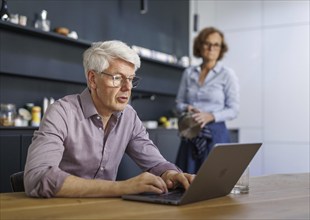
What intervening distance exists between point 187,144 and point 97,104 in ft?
5.26

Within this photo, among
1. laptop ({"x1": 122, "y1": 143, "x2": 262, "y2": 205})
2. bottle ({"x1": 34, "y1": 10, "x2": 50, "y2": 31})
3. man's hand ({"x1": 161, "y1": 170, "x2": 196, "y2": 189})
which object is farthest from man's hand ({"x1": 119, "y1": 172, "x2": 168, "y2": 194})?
bottle ({"x1": 34, "y1": 10, "x2": 50, "y2": 31})

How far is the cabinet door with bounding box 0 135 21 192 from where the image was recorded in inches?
135

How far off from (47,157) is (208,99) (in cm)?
212

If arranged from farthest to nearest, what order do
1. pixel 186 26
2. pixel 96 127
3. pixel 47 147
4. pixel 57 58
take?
pixel 186 26
pixel 57 58
pixel 96 127
pixel 47 147

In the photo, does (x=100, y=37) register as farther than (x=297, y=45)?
No

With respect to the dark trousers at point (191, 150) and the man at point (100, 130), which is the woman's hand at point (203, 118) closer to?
the dark trousers at point (191, 150)

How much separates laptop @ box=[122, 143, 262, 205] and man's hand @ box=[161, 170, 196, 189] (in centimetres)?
5

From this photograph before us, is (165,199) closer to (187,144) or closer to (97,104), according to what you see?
(97,104)

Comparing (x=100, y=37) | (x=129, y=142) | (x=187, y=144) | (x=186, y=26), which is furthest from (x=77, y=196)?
(x=186, y=26)

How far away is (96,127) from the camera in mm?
1890

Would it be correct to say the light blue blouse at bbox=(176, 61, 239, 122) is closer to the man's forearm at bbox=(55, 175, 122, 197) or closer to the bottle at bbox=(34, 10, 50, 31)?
the bottle at bbox=(34, 10, 50, 31)

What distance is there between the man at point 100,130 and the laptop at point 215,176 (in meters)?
0.15

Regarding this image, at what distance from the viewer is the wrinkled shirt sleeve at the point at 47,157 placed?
1455 mm

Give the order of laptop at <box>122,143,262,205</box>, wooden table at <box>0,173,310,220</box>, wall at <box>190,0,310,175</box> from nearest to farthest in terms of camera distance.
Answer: wooden table at <box>0,173,310,220</box> → laptop at <box>122,143,262,205</box> → wall at <box>190,0,310,175</box>
